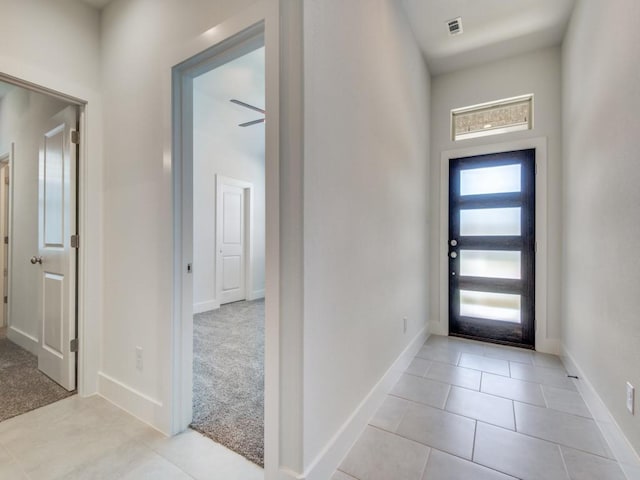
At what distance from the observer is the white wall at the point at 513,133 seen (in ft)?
10.3

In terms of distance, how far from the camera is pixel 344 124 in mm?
1662

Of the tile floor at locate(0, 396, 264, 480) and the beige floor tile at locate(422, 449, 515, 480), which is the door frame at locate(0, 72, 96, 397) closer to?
the tile floor at locate(0, 396, 264, 480)

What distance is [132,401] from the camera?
1.96 meters

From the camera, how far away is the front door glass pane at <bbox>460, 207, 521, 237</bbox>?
11.0 feet

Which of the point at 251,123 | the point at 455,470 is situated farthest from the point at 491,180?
the point at 251,123

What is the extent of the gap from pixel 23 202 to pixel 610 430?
5.22 m

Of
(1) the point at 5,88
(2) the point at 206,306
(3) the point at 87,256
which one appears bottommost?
(2) the point at 206,306

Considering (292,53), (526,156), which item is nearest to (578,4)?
(526,156)

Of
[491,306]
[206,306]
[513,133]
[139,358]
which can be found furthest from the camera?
[206,306]

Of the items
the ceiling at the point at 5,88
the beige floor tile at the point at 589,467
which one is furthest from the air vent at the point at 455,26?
the ceiling at the point at 5,88

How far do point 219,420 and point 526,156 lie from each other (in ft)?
12.4

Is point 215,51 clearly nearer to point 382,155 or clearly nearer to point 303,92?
point 303,92

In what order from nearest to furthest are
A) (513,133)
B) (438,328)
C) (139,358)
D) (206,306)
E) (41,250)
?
(139,358) → (41,250) → (513,133) → (438,328) → (206,306)

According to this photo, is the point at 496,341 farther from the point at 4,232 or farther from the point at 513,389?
the point at 4,232
